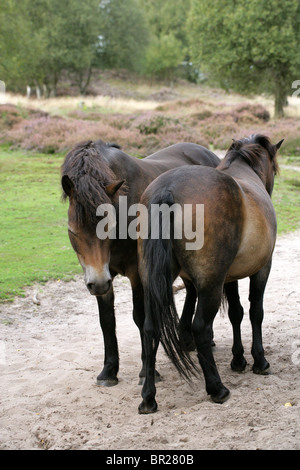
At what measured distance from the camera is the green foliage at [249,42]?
2470 cm

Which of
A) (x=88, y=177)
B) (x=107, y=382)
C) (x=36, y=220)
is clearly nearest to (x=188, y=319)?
(x=107, y=382)

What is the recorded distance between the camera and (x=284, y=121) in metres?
23.0

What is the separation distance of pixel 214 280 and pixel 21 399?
5.72ft

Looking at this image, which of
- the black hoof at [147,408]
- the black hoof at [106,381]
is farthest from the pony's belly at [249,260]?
the black hoof at [106,381]

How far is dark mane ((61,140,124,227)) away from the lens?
10.4 feet

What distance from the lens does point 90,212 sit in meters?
3.17

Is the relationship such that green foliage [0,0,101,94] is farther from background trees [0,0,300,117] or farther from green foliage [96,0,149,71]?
green foliage [96,0,149,71]

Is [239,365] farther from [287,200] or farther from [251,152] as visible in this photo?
[287,200]

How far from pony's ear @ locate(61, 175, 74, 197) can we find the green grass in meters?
3.18

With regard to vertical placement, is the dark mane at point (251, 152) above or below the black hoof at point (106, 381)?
above

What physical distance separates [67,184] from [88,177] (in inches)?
5.8

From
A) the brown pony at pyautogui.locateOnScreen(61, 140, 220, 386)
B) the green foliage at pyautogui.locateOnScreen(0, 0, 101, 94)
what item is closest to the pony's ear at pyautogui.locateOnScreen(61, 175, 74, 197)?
the brown pony at pyautogui.locateOnScreen(61, 140, 220, 386)

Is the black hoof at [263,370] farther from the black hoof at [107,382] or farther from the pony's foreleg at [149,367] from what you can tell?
the black hoof at [107,382]

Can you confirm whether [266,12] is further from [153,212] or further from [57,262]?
[153,212]
